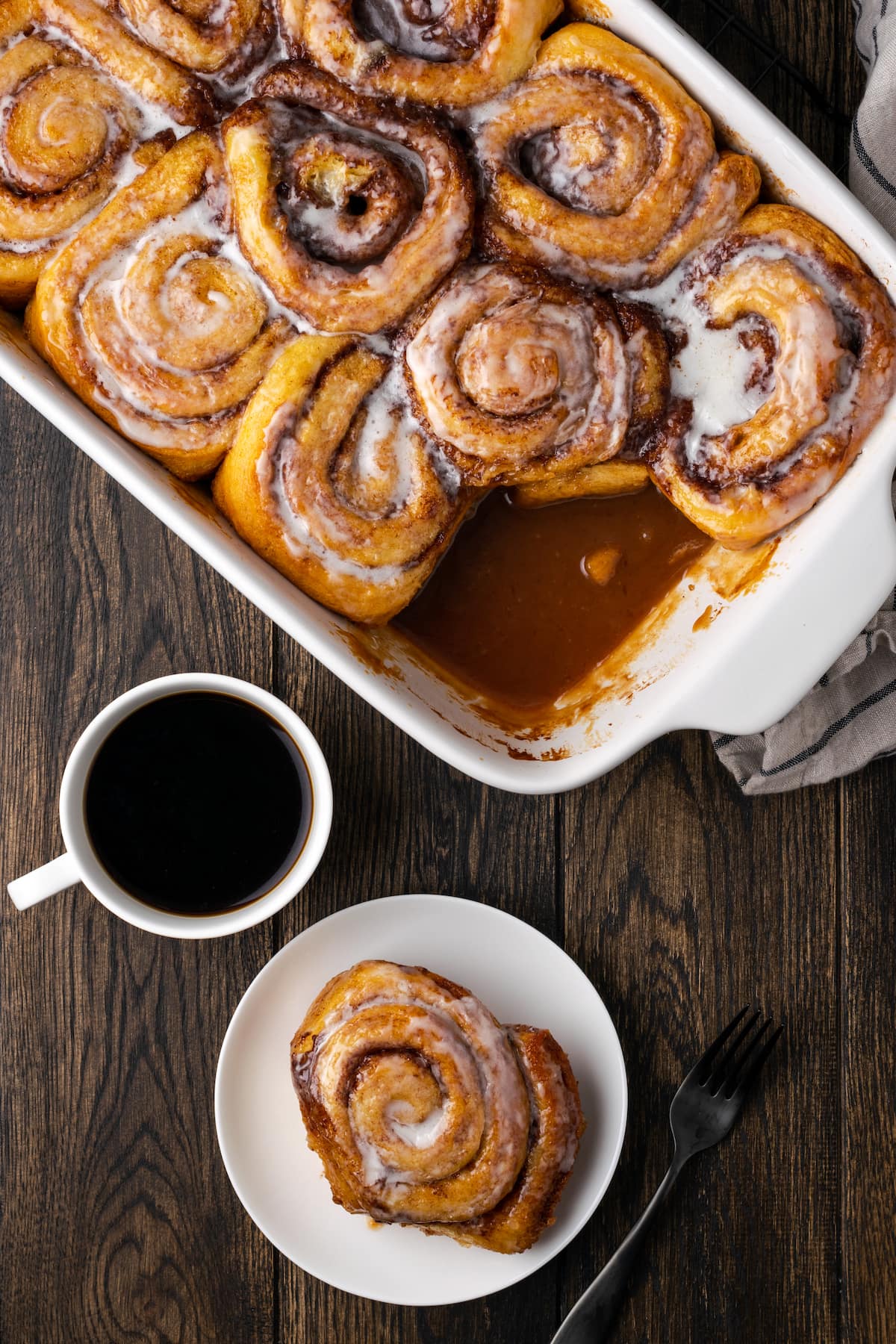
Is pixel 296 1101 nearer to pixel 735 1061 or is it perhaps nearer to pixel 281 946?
pixel 281 946

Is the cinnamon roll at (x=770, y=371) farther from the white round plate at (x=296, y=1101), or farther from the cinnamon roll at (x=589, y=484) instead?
the white round plate at (x=296, y=1101)

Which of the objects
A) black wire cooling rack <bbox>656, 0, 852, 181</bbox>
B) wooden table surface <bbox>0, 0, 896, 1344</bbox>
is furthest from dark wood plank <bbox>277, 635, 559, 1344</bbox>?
black wire cooling rack <bbox>656, 0, 852, 181</bbox>

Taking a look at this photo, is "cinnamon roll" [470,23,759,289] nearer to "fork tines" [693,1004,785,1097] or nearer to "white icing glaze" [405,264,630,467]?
"white icing glaze" [405,264,630,467]

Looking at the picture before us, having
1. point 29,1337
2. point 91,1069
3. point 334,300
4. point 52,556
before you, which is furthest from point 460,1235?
point 334,300

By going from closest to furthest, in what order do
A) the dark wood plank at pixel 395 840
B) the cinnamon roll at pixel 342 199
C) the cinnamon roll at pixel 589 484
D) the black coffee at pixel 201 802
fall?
the cinnamon roll at pixel 342 199
the cinnamon roll at pixel 589 484
the black coffee at pixel 201 802
the dark wood plank at pixel 395 840

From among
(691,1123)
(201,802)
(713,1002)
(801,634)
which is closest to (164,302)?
(201,802)

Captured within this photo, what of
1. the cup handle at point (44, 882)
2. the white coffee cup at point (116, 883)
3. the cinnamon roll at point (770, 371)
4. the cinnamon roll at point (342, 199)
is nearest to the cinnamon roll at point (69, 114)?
the cinnamon roll at point (342, 199)
